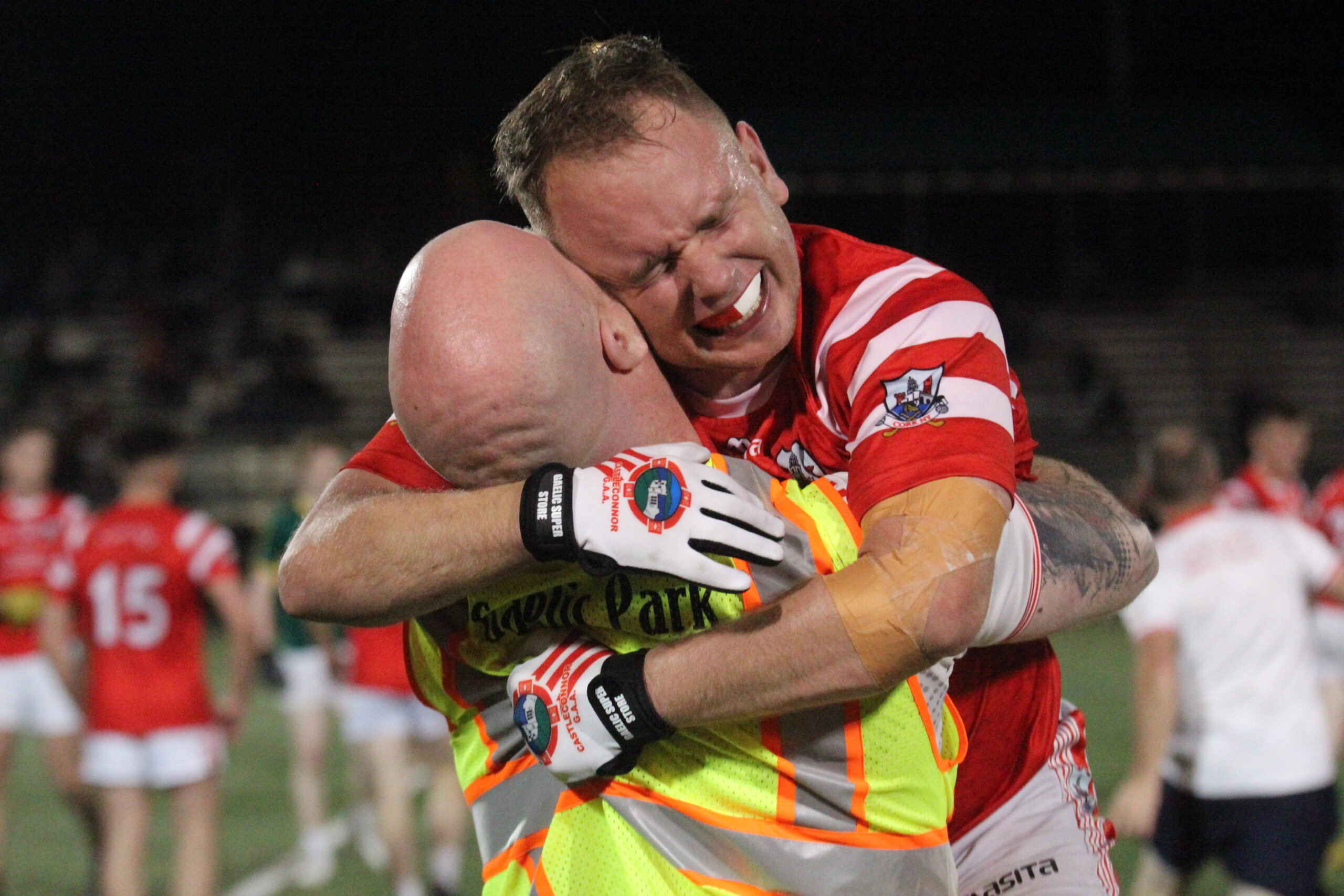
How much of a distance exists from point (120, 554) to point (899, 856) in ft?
17.9

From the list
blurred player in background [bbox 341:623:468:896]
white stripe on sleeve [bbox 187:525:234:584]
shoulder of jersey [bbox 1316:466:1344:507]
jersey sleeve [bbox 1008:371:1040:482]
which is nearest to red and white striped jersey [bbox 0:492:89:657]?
white stripe on sleeve [bbox 187:525:234:584]

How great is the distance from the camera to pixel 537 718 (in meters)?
1.75

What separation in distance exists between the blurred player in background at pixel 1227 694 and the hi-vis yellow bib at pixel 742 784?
3.67m

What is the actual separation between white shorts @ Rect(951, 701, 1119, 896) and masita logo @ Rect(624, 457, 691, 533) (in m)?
0.95

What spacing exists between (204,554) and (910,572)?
17.6ft

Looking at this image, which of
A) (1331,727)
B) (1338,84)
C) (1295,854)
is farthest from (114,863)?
(1338,84)

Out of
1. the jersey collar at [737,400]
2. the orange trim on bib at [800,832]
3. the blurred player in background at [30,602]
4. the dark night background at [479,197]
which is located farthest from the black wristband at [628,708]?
the dark night background at [479,197]

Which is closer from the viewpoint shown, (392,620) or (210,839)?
(392,620)

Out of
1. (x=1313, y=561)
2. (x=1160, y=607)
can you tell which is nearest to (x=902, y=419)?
(x=1160, y=607)

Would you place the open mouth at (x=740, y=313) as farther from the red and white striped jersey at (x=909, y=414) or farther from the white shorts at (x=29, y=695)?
the white shorts at (x=29, y=695)

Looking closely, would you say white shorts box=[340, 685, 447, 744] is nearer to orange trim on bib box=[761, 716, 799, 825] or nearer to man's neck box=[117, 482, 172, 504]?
man's neck box=[117, 482, 172, 504]

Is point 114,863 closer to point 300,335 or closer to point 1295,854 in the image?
point 1295,854

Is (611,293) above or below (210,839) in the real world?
above

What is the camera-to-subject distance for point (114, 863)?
20.5 feet
